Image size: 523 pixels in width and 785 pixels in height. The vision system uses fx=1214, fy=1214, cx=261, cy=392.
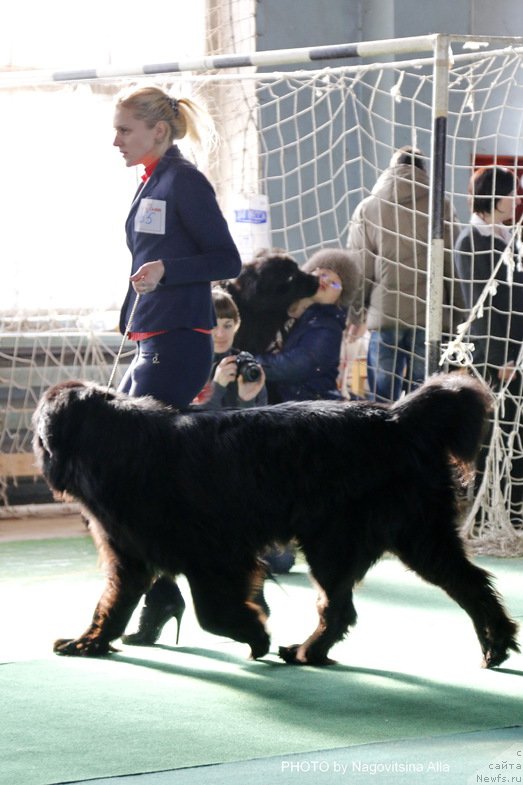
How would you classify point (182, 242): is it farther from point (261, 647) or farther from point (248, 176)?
point (248, 176)

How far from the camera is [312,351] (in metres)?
5.06

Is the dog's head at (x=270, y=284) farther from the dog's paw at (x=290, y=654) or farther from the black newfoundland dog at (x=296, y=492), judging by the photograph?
the dog's paw at (x=290, y=654)

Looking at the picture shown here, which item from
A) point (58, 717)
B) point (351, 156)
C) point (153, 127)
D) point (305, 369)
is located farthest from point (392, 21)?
point (58, 717)

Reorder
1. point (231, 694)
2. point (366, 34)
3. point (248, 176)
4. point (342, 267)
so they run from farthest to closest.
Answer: point (366, 34)
point (248, 176)
point (342, 267)
point (231, 694)

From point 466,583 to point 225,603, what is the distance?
628 mm

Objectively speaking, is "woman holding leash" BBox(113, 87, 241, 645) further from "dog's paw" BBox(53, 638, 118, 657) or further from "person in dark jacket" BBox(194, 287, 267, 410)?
"person in dark jacket" BBox(194, 287, 267, 410)

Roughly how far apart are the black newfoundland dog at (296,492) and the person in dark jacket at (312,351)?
1786 mm

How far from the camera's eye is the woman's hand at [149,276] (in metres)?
3.43

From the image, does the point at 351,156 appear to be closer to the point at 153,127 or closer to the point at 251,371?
the point at 251,371

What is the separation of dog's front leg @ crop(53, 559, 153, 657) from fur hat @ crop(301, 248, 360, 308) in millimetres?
2267

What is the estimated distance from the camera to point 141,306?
140 inches

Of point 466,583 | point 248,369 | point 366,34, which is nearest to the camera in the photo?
point 466,583

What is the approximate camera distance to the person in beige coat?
5793 millimetres

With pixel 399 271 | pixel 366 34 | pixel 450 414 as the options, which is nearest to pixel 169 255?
pixel 450 414
